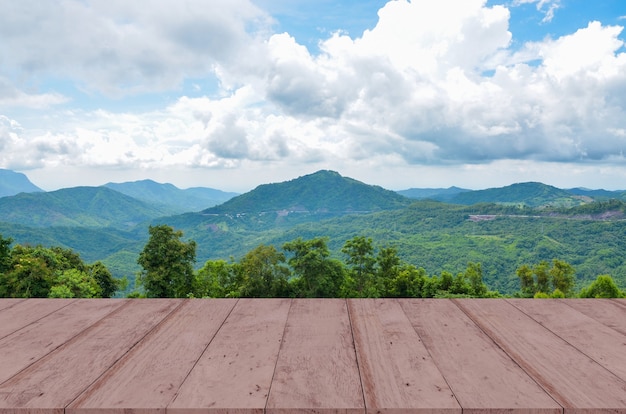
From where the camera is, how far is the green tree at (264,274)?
61.7ft

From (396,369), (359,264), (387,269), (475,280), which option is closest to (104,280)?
(359,264)

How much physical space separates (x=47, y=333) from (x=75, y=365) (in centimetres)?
47

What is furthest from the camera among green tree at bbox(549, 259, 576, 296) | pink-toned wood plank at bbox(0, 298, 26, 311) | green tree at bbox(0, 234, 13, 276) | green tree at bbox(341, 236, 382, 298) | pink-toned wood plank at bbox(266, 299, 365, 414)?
green tree at bbox(549, 259, 576, 296)

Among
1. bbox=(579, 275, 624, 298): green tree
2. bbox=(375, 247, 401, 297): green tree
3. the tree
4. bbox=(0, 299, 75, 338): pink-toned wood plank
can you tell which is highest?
bbox=(0, 299, 75, 338): pink-toned wood plank

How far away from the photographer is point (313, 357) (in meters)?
1.46

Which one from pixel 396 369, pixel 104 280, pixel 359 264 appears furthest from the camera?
pixel 104 280

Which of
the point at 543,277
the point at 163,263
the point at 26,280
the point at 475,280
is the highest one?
the point at 26,280

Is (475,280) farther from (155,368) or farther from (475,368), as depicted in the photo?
(155,368)

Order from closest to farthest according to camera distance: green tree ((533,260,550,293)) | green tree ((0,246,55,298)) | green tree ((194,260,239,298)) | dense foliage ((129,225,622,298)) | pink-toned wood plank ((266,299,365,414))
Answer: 1. pink-toned wood plank ((266,299,365,414))
2. green tree ((0,246,55,298))
3. dense foliage ((129,225,622,298))
4. green tree ((194,260,239,298))
5. green tree ((533,260,550,293))

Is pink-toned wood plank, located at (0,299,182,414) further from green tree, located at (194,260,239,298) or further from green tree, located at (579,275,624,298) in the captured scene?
green tree, located at (579,275,624,298)

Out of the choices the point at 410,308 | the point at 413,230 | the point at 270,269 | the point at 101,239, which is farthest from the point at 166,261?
the point at 101,239

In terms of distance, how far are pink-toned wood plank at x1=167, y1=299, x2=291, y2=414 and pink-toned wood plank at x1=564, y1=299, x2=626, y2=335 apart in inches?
61.3

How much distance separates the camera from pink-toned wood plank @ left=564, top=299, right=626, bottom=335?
6.22ft

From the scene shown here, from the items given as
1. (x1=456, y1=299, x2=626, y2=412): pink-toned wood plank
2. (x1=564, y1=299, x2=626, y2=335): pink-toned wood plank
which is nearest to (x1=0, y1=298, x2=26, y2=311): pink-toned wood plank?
(x1=456, y1=299, x2=626, y2=412): pink-toned wood plank
